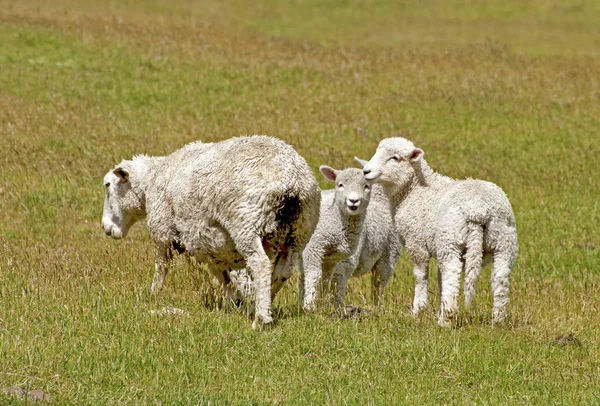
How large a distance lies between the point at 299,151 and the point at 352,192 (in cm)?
868

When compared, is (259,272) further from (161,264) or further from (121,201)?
(121,201)

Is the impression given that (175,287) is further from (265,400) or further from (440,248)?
(265,400)

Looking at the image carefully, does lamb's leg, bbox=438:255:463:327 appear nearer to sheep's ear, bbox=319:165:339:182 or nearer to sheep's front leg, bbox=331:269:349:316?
sheep's front leg, bbox=331:269:349:316

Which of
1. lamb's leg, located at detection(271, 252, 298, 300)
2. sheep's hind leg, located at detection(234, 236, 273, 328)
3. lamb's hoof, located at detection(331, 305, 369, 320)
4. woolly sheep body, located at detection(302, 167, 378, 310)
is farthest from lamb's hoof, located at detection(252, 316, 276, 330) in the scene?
woolly sheep body, located at detection(302, 167, 378, 310)

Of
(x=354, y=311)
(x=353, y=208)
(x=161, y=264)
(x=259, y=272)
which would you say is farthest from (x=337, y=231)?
(x=259, y=272)

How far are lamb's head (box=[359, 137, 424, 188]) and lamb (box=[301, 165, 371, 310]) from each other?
29 cm

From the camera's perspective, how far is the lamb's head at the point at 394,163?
1086 centimetres

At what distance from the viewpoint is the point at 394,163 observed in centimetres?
1098

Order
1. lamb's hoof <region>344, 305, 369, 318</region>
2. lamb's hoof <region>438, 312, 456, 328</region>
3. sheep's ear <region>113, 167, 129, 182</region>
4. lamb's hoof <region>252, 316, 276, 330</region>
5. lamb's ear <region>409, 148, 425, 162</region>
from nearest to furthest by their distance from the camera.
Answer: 1. lamb's hoof <region>252, 316, 276, 330</region>
2. lamb's hoof <region>438, 312, 456, 328</region>
3. lamb's hoof <region>344, 305, 369, 318</region>
4. lamb's ear <region>409, 148, 425, 162</region>
5. sheep's ear <region>113, 167, 129, 182</region>

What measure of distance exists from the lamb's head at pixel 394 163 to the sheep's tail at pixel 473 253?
1662mm

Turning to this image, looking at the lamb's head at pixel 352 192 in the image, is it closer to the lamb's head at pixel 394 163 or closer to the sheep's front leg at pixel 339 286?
the lamb's head at pixel 394 163

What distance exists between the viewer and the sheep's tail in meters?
9.29

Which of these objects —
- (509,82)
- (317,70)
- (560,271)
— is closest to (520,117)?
(509,82)

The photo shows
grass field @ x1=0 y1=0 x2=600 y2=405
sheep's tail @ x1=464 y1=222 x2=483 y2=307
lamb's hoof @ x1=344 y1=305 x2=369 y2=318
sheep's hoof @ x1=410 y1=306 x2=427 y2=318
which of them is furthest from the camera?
sheep's hoof @ x1=410 y1=306 x2=427 y2=318
